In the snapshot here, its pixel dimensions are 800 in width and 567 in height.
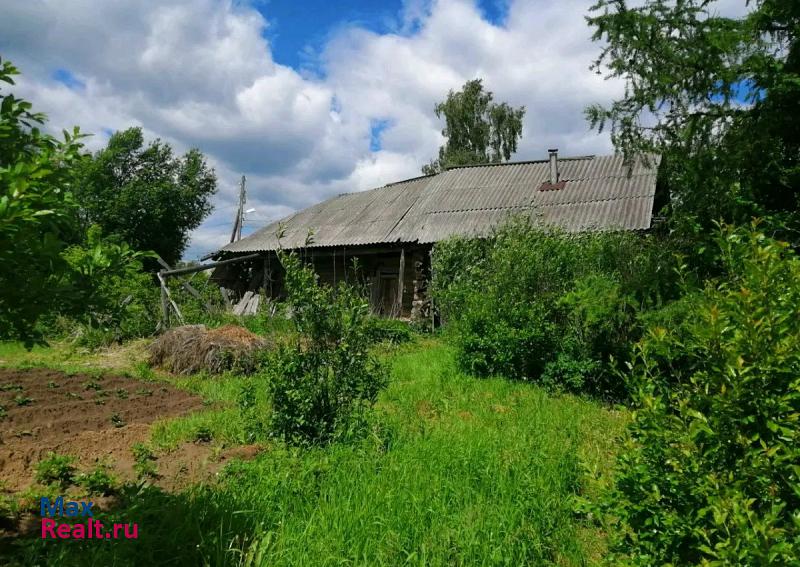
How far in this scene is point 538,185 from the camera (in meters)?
16.1

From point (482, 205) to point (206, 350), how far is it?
9.70m

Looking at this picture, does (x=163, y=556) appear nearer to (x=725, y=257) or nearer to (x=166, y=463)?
(x=166, y=463)

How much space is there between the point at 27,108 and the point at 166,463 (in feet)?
9.18

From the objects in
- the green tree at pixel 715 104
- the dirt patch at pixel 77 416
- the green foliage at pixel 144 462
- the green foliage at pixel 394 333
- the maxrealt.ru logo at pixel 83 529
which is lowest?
the dirt patch at pixel 77 416

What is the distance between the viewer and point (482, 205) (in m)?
15.7

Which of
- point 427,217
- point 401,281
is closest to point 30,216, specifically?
point 401,281

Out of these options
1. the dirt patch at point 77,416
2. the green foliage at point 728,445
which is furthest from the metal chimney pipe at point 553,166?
the green foliage at point 728,445

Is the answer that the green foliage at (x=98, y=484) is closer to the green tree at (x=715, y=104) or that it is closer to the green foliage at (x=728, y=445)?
the green foliage at (x=728, y=445)

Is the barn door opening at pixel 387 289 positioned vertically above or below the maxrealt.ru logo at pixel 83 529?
above

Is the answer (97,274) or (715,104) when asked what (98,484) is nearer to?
(97,274)

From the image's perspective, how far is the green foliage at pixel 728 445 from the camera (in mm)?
1658

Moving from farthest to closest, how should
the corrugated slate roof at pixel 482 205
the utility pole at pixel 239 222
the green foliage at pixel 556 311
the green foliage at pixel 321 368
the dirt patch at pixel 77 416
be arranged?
the utility pole at pixel 239 222 < the corrugated slate roof at pixel 482 205 < the green foliage at pixel 556 311 < the green foliage at pixel 321 368 < the dirt patch at pixel 77 416

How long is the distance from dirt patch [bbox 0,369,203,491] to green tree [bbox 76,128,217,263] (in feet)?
82.2

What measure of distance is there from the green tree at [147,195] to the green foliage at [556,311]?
1081 inches
